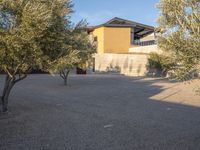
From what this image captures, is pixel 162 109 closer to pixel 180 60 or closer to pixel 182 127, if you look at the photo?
pixel 182 127

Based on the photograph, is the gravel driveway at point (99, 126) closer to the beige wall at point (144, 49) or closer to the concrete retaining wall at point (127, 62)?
the concrete retaining wall at point (127, 62)

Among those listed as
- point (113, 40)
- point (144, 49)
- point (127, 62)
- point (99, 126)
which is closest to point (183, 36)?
point (99, 126)

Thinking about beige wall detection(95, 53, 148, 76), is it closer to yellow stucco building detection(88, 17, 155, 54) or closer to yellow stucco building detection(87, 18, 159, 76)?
yellow stucco building detection(87, 18, 159, 76)

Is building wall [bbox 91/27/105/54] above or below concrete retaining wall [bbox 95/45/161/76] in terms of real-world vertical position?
above

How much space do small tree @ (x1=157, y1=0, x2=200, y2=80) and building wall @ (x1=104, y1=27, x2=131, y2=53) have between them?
47.9m

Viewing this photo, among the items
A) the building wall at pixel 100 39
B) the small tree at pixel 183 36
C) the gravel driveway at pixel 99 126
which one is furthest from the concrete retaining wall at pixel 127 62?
the small tree at pixel 183 36

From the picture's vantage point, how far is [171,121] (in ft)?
39.6

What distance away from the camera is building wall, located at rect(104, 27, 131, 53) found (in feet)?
181

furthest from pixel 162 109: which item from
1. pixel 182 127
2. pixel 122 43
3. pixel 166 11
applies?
pixel 122 43

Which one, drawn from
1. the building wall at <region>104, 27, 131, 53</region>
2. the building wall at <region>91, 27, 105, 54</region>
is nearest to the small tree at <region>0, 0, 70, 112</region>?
the building wall at <region>91, 27, 105, 54</region>

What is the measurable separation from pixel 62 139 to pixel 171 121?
4473 millimetres

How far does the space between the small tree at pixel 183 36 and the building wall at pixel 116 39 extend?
47872 mm

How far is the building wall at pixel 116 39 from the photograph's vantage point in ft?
181

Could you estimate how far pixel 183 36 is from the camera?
656 cm
